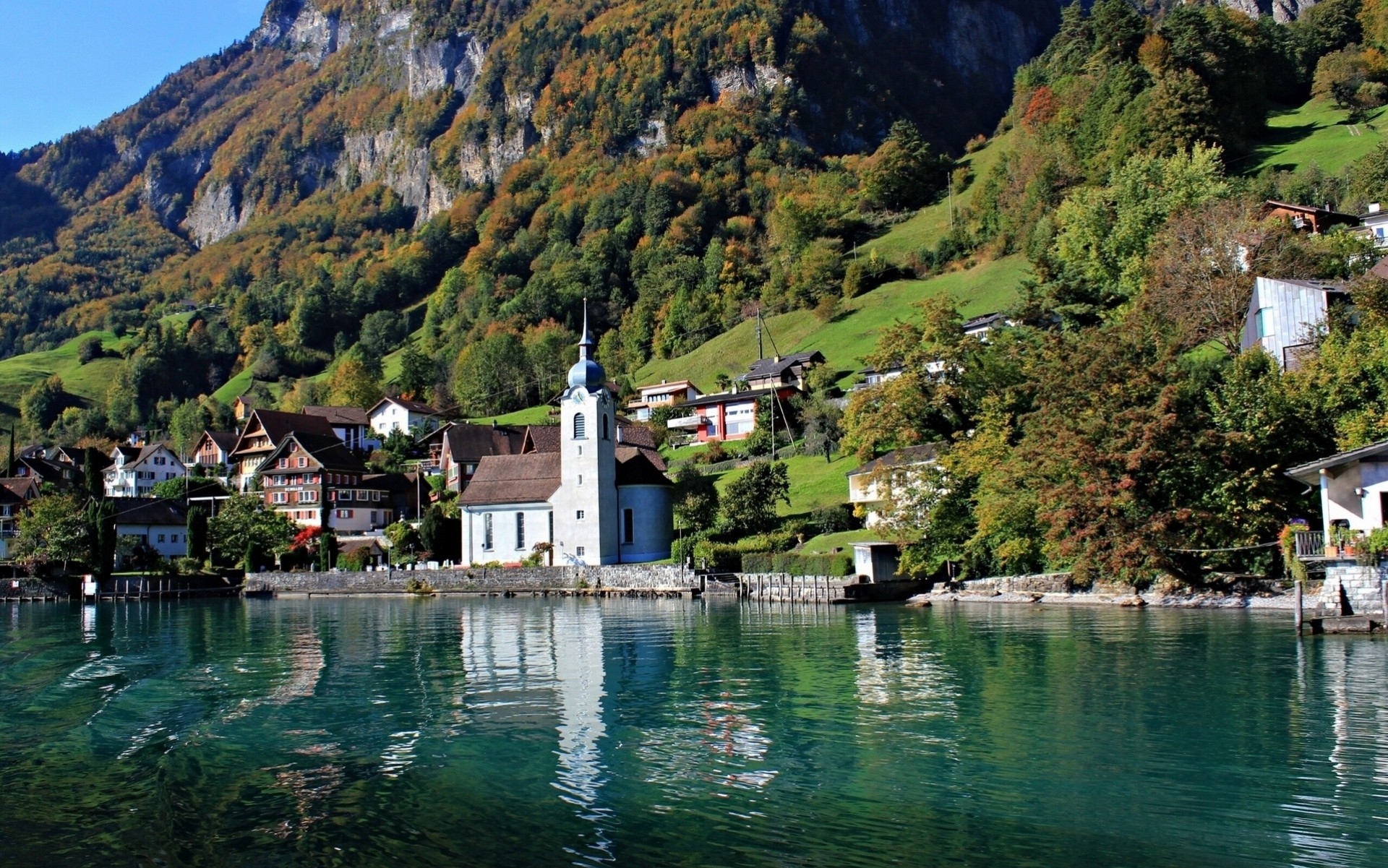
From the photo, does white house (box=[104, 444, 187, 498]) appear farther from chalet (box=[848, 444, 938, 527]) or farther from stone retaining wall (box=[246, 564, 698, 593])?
chalet (box=[848, 444, 938, 527])

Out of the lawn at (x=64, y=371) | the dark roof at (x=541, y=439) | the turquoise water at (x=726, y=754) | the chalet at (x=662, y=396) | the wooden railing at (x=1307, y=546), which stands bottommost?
the turquoise water at (x=726, y=754)

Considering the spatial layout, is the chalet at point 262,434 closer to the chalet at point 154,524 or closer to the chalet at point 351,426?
the chalet at point 351,426

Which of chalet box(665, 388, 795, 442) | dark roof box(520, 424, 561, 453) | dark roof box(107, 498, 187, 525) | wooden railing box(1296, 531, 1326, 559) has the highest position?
chalet box(665, 388, 795, 442)

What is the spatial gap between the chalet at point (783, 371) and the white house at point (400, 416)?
1522 inches

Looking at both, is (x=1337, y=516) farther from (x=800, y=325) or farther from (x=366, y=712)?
(x=800, y=325)

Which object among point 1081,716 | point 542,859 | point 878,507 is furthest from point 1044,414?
point 542,859

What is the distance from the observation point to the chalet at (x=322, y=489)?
92250 millimetres

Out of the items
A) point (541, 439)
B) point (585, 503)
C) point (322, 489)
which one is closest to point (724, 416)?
point (541, 439)

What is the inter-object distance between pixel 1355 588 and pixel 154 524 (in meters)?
84.6

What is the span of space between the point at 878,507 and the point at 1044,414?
1296 cm

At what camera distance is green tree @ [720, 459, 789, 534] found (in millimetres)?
64000

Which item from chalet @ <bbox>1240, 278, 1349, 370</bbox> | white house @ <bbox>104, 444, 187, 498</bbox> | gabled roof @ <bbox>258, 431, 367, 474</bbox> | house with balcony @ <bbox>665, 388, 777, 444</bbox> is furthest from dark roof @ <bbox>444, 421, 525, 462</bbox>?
chalet @ <bbox>1240, 278, 1349, 370</bbox>

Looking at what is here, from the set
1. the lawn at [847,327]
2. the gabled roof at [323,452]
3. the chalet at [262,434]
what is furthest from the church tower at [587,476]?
the chalet at [262,434]

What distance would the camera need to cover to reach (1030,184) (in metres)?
106
